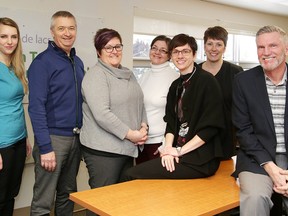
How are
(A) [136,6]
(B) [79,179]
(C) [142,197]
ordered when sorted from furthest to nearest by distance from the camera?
(A) [136,6], (B) [79,179], (C) [142,197]

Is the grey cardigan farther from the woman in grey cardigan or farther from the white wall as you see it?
the white wall

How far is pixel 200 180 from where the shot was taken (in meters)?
2.21

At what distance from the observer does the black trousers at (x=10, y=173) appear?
2.21 m

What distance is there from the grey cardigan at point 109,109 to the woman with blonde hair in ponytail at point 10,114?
421 mm

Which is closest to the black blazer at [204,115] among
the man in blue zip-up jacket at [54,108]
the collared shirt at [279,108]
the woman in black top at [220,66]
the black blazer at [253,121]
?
the black blazer at [253,121]

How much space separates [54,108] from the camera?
2260mm

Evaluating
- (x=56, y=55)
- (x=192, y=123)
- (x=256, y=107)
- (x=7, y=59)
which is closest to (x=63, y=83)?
(x=56, y=55)

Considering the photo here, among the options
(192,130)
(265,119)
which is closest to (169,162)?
(192,130)

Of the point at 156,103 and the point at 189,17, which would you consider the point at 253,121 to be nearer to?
the point at 156,103

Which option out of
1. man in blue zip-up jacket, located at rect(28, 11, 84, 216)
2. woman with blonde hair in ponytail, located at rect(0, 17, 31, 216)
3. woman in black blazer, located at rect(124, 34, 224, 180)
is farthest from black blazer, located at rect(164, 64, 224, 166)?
woman with blonde hair in ponytail, located at rect(0, 17, 31, 216)

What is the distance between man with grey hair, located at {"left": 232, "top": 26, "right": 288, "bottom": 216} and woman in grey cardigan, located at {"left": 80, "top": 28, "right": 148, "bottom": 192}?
0.69 metres

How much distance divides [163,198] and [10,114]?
110 centimetres

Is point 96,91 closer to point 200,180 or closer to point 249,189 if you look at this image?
point 200,180

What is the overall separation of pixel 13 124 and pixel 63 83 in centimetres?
41
